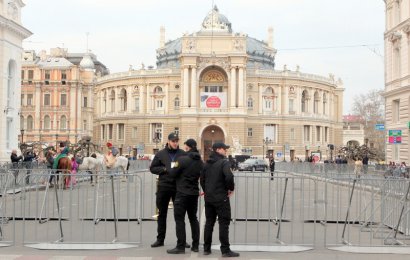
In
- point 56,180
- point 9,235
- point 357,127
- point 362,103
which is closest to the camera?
point 9,235

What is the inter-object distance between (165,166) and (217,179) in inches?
49.9

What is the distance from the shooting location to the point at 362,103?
96.6 metres

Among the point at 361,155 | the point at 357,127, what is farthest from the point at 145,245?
the point at 357,127

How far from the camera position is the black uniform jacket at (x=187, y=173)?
10.9 metres

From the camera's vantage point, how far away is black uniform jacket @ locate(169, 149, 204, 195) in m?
10.9

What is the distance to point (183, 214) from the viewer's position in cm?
1086

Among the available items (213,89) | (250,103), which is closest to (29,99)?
(213,89)

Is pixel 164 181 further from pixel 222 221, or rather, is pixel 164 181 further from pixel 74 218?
pixel 74 218

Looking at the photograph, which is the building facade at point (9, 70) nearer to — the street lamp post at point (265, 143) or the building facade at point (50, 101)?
the street lamp post at point (265, 143)

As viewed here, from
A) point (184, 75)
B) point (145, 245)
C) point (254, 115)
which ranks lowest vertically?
point (145, 245)

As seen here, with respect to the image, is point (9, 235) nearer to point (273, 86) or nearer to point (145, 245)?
point (145, 245)

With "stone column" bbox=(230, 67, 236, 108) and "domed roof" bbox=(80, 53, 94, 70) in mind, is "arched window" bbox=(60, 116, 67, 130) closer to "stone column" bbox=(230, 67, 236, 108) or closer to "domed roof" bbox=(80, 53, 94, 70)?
"domed roof" bbox=(80, 53, 94, 70)

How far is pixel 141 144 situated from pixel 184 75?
37.8 feet

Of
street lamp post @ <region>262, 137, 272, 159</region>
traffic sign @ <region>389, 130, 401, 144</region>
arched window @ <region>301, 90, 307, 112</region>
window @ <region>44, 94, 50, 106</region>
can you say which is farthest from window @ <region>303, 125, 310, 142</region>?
traffic sign @ <region>389, 130, 401, 144</region>
